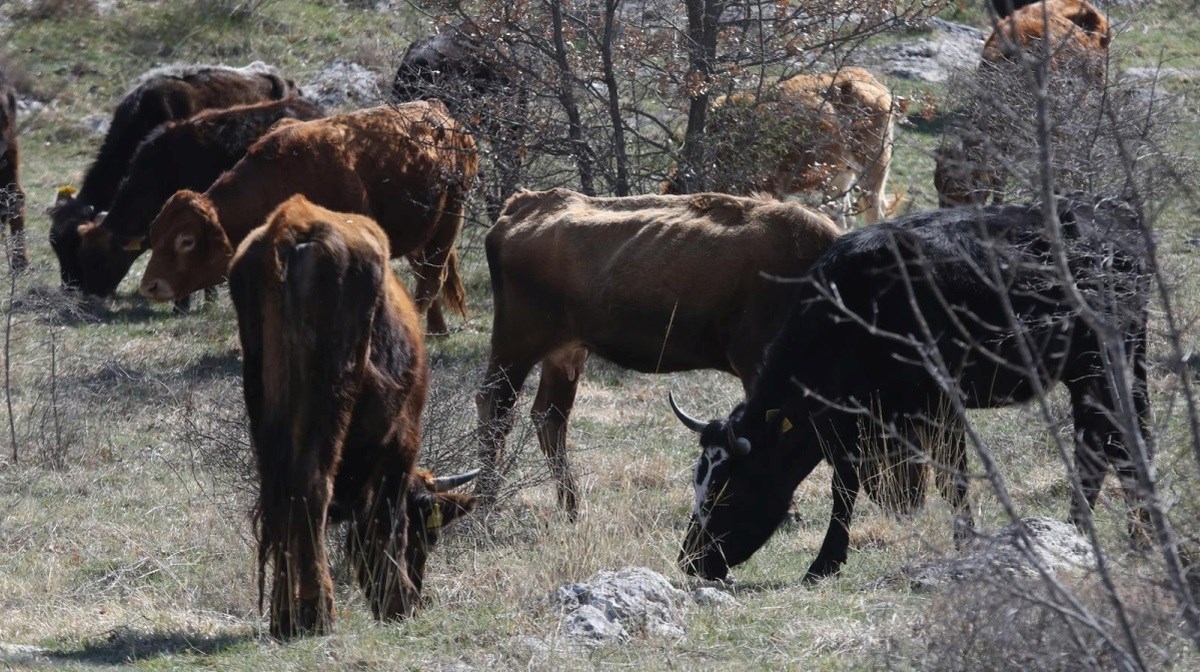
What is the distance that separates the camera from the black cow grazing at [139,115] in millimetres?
14828

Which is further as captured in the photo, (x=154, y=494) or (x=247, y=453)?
(x=154, y=494)

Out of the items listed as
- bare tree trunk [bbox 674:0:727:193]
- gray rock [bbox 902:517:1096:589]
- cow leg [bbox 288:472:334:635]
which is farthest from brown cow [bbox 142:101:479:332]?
gray rock [bbox 902:517:1096:589]

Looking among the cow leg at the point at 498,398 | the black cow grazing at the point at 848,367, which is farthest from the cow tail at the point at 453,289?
the black cow grazing at the point at 848,367

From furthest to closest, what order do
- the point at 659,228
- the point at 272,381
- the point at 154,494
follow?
the point at 154,494 < the point at 659,228 < the point at 272,381

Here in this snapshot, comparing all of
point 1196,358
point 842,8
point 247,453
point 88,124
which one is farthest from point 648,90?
point 88,124

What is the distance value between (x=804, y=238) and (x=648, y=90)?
4.22 metres

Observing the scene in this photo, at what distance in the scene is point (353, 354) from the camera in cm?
554

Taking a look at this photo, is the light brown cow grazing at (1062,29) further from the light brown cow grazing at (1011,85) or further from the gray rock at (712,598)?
the gray rock at (712,598)

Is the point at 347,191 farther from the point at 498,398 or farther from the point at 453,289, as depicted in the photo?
the point at 498,398

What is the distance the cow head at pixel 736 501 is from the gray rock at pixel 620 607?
109 cm

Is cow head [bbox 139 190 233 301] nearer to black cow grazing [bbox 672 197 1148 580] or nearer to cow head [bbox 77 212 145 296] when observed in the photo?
cow head [bbox 77 212 145 296]

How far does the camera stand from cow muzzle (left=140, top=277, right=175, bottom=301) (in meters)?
11.4

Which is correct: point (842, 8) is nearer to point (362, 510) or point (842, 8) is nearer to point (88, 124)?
point (362, 510)

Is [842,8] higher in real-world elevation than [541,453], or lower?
higher
